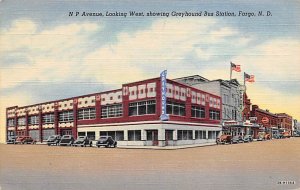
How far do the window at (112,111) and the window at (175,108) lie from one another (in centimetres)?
56

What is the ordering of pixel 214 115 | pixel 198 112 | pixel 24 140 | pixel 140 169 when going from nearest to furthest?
pixel 140 169 → pixel 24 140 → pixel 198 112 → pixel 214 115

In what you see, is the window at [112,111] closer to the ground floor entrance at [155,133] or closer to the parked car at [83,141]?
the ground floor entrance at [155,133]

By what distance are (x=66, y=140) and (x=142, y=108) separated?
935 millimetres

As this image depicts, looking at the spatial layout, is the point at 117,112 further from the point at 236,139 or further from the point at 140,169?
the point at 236,139

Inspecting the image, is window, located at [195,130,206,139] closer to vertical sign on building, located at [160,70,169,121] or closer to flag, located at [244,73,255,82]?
vertical sign on building, located at [160,70,169,121]

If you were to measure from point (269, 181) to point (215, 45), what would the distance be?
164 centimetres

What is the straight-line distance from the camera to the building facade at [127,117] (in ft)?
17.3

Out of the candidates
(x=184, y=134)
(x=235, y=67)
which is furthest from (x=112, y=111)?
(x=235, y=67)

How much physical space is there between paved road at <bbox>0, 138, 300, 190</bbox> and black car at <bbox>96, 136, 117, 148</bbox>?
0.09 metres

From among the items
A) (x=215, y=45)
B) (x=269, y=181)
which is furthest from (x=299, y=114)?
(x=215, y=45)

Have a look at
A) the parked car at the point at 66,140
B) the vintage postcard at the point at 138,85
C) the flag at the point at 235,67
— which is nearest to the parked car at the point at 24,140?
the vintage postcard at the point at 138,85

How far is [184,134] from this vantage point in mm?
5426

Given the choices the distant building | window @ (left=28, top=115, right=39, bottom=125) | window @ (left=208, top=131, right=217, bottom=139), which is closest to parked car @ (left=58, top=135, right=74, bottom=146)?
window @ (left=28, top=115, right=39, bottom=125)

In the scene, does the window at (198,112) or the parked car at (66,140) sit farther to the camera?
the window at (198,112)
